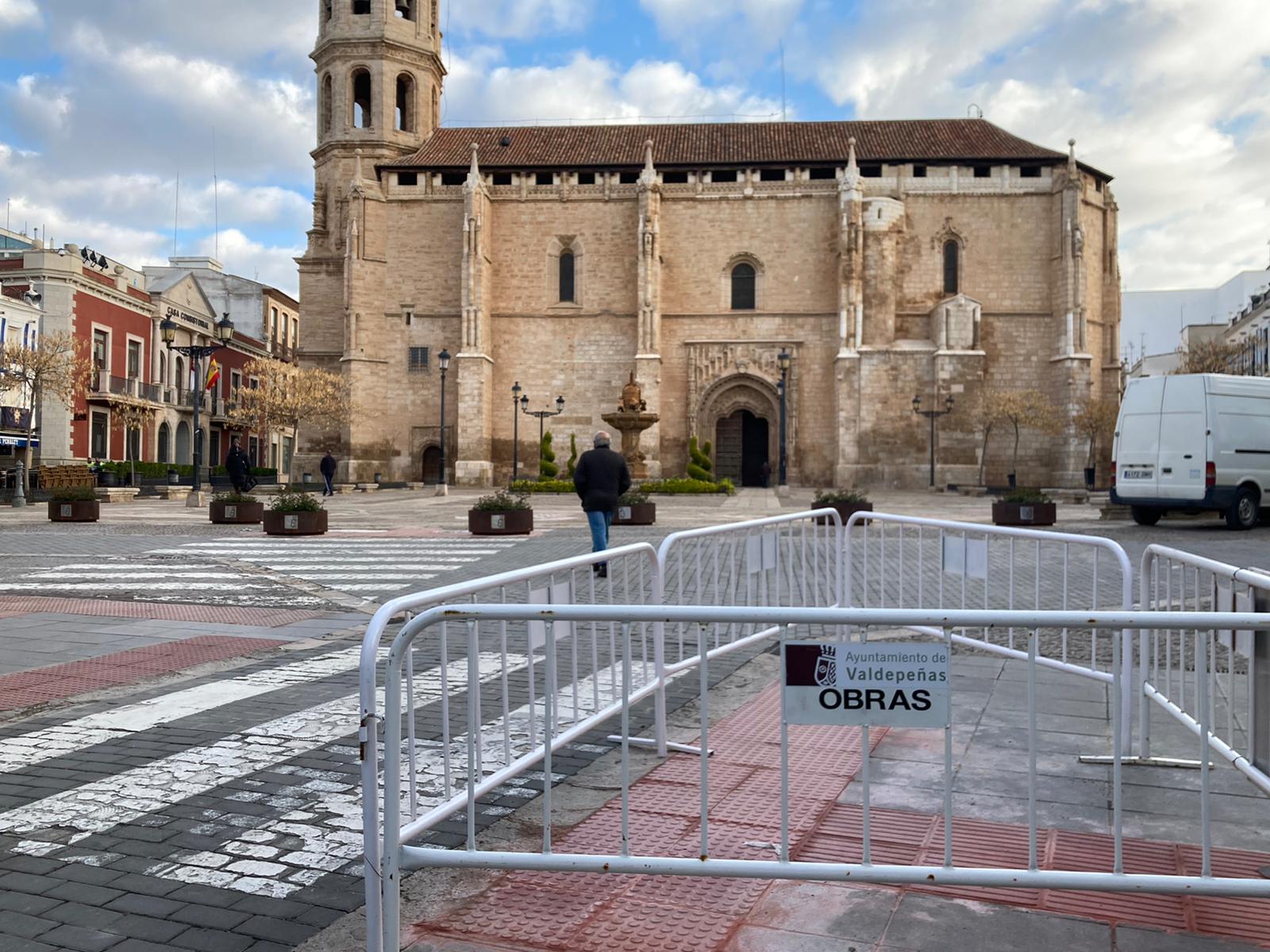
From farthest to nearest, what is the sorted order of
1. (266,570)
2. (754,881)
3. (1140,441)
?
(1140,441)
(266,570)
(754,881)

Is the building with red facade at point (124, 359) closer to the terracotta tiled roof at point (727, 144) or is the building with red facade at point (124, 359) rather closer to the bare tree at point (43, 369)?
the bare tree at point (43, 369)

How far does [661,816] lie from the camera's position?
12.8 ft

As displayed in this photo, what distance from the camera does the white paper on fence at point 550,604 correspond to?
3715 millimetres

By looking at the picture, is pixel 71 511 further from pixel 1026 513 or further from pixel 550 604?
pixel 550 604

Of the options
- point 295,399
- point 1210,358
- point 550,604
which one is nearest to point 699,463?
point 295,399

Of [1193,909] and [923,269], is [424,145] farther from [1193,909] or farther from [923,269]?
[1193,909]

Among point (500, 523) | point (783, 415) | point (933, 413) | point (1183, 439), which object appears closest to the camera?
point (1183, 439)

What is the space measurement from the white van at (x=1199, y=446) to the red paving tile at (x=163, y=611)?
14882mm

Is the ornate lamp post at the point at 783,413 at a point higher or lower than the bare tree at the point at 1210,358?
lower

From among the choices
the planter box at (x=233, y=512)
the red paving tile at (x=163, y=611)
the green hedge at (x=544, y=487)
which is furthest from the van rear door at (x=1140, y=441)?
the green hedge at (x=544, y=487)

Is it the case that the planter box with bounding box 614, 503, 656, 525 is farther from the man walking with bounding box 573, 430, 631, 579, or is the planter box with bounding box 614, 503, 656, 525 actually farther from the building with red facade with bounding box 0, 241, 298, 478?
the building with red facade with bounding box 0, 241, 298, 478

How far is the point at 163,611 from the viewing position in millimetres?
9211

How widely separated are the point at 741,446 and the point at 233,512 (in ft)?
89.4

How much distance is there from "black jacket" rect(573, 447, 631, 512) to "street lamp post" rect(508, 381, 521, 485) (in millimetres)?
27200
